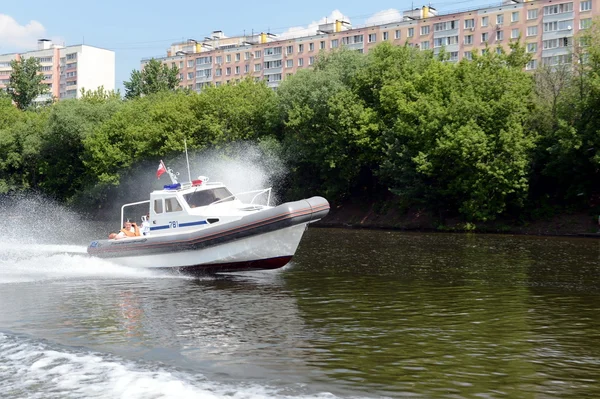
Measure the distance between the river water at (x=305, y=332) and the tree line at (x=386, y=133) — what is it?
22.4m

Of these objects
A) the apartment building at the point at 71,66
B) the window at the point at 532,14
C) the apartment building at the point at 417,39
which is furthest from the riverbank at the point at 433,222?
the apartment building at the point at 71,66

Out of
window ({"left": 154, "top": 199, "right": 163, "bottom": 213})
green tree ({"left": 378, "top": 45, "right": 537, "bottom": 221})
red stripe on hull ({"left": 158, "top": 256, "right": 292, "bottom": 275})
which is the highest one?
green tree ({"left": 378, "top": 45, "right": 537, "bottom": 221})

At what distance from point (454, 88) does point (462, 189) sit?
8.09m

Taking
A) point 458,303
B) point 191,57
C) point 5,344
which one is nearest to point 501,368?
point 458,303

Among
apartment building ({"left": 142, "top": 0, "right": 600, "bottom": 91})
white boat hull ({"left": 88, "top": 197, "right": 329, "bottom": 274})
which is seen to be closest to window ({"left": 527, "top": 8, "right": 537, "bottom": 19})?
apartment building ({"left": 142, "top": 0, "right": 600, "bottom": 91})

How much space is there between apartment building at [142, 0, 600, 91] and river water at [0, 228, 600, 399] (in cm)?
5375

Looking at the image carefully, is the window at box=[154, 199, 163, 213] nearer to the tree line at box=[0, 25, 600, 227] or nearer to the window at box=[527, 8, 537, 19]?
the tree line at box=[0, 25, 600, 227]

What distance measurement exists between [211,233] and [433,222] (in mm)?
30448

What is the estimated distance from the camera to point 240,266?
2281cm

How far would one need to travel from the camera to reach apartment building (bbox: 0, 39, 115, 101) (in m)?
171

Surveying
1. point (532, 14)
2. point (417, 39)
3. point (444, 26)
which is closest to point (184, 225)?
point (532, 14)

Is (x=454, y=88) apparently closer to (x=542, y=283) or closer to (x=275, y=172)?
(x=275, y=172)

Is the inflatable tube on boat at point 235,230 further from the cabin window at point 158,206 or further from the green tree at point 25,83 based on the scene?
the green tree at point 25,83

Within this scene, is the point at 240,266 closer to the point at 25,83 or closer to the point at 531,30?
the point at 531,30
